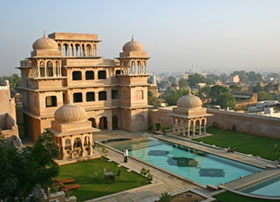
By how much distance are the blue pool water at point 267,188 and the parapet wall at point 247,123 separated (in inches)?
396

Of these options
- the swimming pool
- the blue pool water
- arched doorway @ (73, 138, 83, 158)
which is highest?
arched doorway @ (73, 138, 83, 158)

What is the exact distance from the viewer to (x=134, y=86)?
29.5m

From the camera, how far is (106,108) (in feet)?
97.7

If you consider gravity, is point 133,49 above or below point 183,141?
above

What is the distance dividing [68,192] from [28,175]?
5.24 m

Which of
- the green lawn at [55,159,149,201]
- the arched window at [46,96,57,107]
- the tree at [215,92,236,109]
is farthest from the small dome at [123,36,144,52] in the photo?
the tree at [215,92,236,109]

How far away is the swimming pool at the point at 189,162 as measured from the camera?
16.9 meters

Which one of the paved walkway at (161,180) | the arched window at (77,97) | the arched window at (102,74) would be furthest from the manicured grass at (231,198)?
the arched window at (102,74)

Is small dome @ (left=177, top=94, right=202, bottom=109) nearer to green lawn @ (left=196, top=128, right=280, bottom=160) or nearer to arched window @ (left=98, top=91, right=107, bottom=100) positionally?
green lawn @ (left=196, top=128, right=280, bottom=160)

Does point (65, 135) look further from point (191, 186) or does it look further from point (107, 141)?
point (191, 186)

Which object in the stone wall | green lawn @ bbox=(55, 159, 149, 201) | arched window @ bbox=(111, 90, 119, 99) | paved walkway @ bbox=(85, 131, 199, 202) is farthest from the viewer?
arched window @ bbox=(111, 90, 119, 99)

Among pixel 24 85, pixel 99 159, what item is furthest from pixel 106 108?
pixel 99 159

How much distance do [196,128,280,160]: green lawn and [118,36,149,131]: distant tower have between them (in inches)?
289

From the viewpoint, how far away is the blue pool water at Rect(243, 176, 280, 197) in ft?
43.4
